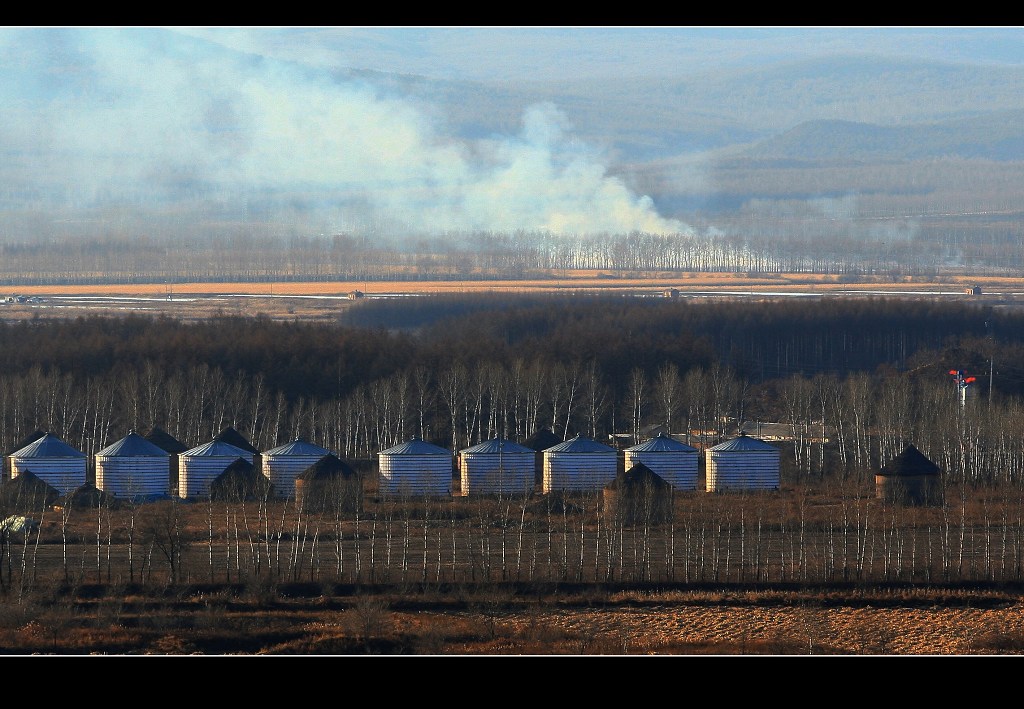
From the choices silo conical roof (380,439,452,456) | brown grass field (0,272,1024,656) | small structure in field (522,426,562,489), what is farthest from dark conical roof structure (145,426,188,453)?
brown grass field (0,272,1024,656)

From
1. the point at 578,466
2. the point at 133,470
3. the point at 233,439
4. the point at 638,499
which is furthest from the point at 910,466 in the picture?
the point at 133,470

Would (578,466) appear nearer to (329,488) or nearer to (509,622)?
(329,488)

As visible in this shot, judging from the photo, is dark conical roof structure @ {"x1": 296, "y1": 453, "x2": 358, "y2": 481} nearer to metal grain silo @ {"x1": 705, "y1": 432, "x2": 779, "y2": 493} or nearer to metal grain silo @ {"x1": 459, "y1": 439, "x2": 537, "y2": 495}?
metal grain silo @ {"x1": 459, "y1": 439, "x2": 537, "y2": 495}

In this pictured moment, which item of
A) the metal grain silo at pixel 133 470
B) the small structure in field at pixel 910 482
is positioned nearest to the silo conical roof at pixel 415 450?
the metal grain silo at pixel 133 470

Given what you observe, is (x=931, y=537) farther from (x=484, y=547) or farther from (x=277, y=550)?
(x=277, y=550)

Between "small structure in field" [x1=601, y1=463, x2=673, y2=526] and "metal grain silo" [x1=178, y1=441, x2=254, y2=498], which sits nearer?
"small structure in field" [x1=601, y1=463, x2=673, y2=526]

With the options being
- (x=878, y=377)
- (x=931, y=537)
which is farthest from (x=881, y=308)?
(x=931, y=537)
